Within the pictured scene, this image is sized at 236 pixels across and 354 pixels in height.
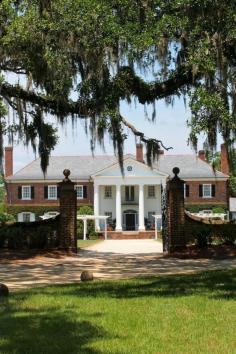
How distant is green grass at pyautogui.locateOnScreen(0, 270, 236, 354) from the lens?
552 centimetres

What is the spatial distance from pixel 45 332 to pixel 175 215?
12.9 metres

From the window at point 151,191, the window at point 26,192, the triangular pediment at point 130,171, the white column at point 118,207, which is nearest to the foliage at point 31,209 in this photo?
the window at point 26,192

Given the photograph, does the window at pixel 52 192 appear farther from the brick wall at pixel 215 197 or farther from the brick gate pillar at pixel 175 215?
the brick gate pillar at pixel 175 215

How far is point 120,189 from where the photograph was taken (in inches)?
2010

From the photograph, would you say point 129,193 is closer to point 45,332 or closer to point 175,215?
point 175,215

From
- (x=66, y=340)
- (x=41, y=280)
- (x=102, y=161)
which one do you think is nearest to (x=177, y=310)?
(x=66, y=340)

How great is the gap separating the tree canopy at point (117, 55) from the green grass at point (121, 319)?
244 inches

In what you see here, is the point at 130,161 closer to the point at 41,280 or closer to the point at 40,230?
the point at 40,230

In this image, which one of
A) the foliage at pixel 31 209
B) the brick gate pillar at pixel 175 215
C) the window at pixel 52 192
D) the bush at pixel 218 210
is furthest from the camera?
the window at pixel 52 192

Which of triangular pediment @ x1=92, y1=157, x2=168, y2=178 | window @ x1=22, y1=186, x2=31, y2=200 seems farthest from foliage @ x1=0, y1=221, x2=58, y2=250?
window @ x1=22, y1=186, x2=31, y2=200

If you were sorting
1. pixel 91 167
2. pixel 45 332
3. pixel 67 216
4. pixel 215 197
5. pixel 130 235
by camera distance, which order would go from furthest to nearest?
pixel 91 167, pixel 215 197, pixel 130 235, pixel 67 216, pixel 45 332

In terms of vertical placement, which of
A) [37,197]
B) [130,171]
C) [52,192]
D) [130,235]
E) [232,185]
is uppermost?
[130,171]

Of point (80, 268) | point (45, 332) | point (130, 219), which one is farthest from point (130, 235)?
point (45, 332)

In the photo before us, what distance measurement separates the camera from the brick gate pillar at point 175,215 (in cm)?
1844
